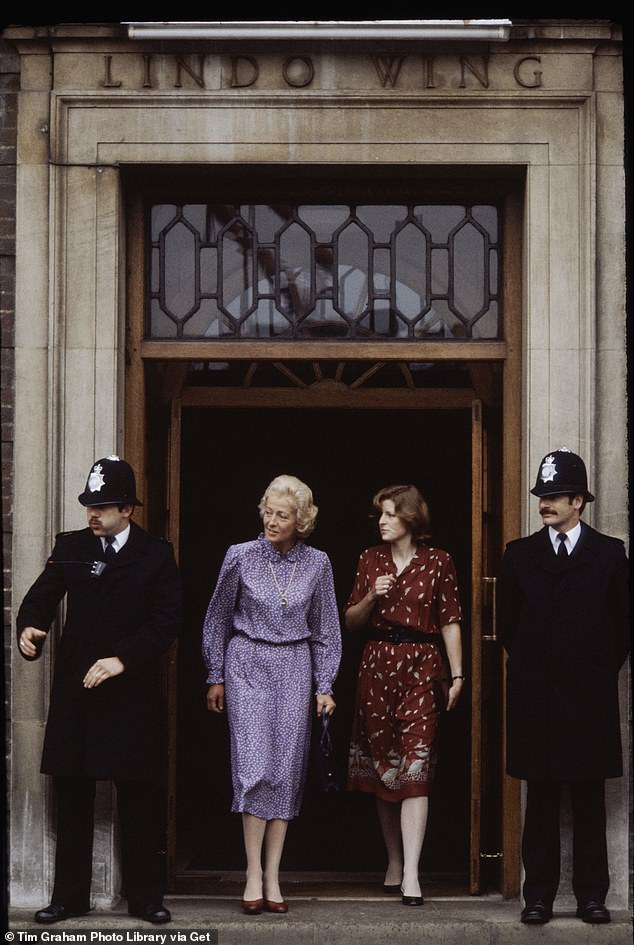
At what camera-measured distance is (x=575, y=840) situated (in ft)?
22.4

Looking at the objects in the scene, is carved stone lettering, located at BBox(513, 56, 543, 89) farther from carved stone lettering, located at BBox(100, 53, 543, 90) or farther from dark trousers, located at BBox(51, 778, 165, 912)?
dark trousers, located at BBox(51, 778, 165, 912)

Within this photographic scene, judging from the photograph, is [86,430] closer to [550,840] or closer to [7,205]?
[7,205]

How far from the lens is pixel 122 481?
678cm

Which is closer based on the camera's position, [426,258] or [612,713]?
[612,713]

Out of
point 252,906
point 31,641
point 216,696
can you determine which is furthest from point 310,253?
point 252,906

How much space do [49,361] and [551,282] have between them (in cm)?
253

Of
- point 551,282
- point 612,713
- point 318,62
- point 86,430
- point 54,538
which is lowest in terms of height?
point 612,713

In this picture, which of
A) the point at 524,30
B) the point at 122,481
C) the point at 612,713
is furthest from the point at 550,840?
the point at 524,30

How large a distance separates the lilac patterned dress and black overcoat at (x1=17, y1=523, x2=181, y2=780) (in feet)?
1.29

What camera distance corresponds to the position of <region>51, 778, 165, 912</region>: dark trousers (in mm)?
6691

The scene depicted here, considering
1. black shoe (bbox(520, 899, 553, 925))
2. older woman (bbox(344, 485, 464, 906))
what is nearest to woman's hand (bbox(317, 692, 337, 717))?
older woman (bbox(344, 485, 464, 906))

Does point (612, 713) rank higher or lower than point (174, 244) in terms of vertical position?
lower

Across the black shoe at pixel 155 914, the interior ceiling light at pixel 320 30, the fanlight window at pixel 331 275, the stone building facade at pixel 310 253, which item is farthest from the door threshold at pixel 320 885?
the interior ceiling light at pixel 320 30

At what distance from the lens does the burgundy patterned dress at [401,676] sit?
727 cm
